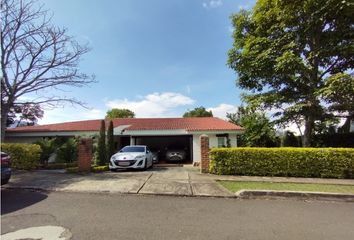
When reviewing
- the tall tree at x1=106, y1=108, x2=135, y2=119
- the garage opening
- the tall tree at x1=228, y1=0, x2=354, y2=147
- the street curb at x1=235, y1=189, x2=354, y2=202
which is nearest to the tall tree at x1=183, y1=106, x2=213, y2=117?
the tall tree at x1=106, y1=108, x2=135, y2=119

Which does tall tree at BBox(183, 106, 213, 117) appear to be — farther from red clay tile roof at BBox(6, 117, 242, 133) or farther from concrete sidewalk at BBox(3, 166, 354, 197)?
concrete sidewalk at BBox(3, 166, 354, 197)

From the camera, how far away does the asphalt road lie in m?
4.97

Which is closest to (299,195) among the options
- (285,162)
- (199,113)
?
(285,162)

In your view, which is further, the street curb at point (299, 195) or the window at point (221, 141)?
the window at point (221, 141)

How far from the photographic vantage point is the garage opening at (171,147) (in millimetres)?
21562

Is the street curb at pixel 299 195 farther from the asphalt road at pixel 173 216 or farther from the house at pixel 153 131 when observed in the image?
the house at pixel 153 131

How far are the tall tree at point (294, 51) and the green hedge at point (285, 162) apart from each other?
10.1 ft

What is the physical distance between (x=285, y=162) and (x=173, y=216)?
8.31m

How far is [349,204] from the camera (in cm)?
793

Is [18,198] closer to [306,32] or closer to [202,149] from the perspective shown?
[202,149]

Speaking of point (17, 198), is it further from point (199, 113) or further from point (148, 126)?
point (199, 113)

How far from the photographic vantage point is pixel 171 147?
75.7 ft

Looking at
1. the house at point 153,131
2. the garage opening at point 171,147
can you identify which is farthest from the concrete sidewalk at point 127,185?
the garage opening at point 171,147

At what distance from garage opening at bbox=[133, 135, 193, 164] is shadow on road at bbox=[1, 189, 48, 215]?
13.8 metres
